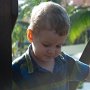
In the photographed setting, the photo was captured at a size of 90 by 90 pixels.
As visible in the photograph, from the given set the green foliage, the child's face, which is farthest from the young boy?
the green foliage

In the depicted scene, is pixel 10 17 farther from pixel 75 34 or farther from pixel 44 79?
pixel 75 34

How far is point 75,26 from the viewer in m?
6.80

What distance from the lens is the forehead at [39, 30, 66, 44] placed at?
0.86 metres

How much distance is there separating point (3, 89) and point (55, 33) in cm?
21

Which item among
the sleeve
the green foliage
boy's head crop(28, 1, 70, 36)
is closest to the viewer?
boy's head crop(28, 1, 70, 36)

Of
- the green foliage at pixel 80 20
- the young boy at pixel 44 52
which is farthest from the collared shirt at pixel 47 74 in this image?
the green foliage at pixel 80 20

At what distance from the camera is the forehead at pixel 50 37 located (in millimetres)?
859

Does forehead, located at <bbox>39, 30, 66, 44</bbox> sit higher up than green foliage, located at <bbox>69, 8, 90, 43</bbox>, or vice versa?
forehead, located at <bbox>39, 30, 66, 44</bbox>

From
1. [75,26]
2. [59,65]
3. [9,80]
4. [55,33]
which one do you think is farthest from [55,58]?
[75,26]

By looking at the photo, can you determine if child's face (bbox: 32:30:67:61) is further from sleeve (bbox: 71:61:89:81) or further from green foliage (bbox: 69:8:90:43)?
green foliage (bbox: 69:8:90:43)

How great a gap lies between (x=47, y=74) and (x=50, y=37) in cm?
13

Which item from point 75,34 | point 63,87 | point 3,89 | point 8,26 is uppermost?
point 8,26

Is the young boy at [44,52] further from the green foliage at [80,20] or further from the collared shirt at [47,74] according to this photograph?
the green foliage at [80,20]

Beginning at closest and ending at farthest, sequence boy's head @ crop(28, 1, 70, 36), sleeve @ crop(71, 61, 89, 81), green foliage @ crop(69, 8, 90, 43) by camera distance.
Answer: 1. boy's head @ crop(28, 1, 70, 36)
2. sleeve @ crop(71, 61, 89, 81)
3. green foliage @ crop(69, 8, 90, 43)
